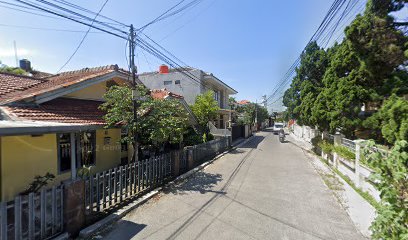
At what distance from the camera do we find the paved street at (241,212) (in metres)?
4.57

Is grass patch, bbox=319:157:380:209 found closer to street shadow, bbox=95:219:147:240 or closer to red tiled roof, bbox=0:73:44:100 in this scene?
street shadow, bbox=95:219:147:240

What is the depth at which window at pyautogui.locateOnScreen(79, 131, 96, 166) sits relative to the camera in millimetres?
8023

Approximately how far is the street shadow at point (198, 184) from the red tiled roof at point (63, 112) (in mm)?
3270

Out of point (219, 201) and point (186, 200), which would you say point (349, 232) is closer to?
point (219, 201)

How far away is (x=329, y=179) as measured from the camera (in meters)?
8.77

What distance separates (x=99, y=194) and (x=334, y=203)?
6417mm

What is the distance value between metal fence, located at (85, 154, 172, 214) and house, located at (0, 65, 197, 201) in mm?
1512

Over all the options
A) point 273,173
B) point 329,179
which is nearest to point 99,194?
point 273,173

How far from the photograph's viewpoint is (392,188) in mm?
2898

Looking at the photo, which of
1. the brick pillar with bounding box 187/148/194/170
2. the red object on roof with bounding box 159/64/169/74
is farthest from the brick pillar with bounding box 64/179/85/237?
Answer: the red object on roof with bounding box 159/64/169/74

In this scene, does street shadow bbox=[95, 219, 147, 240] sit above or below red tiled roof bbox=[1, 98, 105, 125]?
below

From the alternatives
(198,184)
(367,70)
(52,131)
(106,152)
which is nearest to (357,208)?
(198,184)

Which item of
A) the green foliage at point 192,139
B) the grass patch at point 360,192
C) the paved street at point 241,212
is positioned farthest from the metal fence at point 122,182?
the grass patch at point 360,192

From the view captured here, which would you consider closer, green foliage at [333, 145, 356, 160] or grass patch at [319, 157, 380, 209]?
grass patch at [319, 157, 380, 209]
